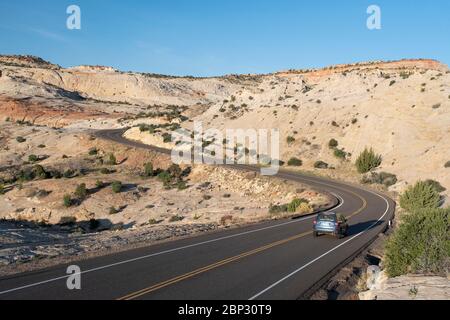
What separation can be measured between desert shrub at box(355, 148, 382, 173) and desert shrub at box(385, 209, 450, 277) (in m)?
39.5

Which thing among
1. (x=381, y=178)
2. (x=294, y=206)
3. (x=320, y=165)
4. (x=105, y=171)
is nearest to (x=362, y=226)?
(x=294, y=206)

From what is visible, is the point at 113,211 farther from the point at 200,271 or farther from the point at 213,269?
the point at 200,271

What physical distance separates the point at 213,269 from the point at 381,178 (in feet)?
133

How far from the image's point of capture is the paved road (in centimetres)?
1309

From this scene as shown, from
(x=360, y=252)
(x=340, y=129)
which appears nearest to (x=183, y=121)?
(x=340, y=129)

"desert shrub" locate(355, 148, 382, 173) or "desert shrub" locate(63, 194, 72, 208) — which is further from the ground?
Answer: "desert shrub" locate(355, 148, 382, 173)

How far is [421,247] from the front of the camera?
16.1 meters

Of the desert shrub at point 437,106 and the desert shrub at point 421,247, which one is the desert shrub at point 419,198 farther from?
the desert shrub at point 437,106

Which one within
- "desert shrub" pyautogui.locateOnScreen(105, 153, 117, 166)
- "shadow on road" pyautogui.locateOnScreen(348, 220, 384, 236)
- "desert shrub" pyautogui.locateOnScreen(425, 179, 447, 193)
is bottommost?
"shadow on road" pyautogui.locateOnScreen(348, 220, 384, 236)

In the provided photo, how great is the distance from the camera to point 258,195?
46.1m

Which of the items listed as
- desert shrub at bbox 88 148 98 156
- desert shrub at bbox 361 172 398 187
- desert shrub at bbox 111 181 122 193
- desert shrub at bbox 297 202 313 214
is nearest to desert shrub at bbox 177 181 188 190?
desert shrub at bbox 111 181 122 193

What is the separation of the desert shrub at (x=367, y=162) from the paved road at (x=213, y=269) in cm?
3156

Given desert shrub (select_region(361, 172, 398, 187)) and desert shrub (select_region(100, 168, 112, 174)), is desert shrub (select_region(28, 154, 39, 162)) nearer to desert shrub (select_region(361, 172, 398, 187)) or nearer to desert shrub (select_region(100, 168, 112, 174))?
desert shrub (select_region(100, 168, 112, 174))
